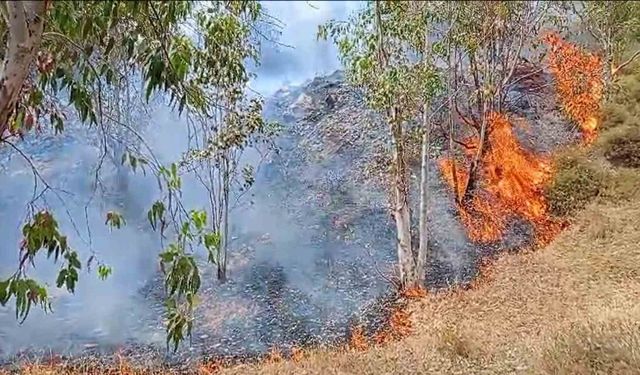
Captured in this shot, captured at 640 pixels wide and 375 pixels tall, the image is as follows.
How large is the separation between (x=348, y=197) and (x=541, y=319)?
4515mm

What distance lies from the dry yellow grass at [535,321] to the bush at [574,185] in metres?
0.27

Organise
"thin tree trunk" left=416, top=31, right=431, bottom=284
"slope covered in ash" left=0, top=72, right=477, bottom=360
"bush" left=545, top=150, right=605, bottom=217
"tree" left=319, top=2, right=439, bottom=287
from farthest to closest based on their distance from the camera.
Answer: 1. "bush" left=545, top=150, right=605, bottom=217
2. "thin tree trunk" left=416, top=31, right=431, bottom=284
3. "slope covered in ash" left=0, top=72, right=477, bottom=360
4. "tree" left=319, top=2, right=439, bottom=287

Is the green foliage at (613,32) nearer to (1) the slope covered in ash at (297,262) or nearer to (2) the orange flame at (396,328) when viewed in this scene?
(1) the slope covered in ash at (297,262)

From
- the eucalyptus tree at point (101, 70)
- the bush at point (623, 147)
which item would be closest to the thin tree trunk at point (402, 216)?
the bush at point (623, 147)

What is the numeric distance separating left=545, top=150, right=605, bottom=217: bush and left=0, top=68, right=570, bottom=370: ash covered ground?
0.62 metres

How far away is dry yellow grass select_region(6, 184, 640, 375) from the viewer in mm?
3693

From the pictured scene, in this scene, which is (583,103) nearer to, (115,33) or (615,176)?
(615,176)

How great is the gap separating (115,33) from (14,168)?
7.83 meters

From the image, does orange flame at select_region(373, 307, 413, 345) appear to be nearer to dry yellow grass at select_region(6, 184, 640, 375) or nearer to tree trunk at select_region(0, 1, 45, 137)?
dry yellow grass at select_region(6, 184, 640, 375)

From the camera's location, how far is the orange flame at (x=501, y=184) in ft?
27.4

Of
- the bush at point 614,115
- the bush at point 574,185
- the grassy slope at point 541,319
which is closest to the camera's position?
the grassy slope at point 541,319

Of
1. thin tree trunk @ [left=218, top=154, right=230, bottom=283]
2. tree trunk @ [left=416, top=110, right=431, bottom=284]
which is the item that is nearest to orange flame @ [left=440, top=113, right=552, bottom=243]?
tree trunk @ [left=416, top=110, right=431, bottom=284]

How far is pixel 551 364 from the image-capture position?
3.57 metres

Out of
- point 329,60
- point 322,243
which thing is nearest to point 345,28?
point 322,243
